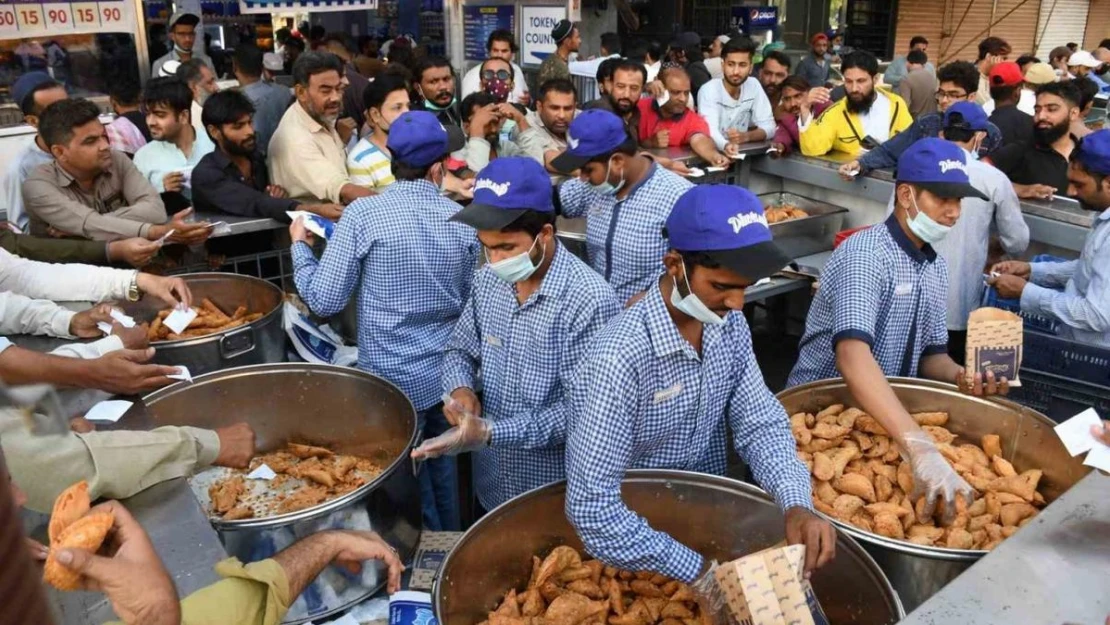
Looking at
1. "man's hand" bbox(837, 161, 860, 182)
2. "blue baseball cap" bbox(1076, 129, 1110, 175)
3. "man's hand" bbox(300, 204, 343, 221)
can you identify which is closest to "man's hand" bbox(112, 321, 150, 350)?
"man's hand" bbox(300, 204, 343, 221)

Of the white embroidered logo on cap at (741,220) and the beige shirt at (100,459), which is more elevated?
the white embroidered logo on cap at (741,220)

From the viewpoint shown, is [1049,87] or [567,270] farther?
[1049,87]

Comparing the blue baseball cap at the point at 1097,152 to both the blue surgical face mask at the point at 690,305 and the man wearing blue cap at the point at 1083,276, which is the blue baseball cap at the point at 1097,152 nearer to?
the man wearing blue cap at the point at 1083,276

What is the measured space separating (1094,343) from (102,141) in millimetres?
3951

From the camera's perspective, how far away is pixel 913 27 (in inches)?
620

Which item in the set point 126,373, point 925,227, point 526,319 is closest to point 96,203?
point 126,373

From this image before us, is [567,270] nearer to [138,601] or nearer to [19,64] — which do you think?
[138,601]

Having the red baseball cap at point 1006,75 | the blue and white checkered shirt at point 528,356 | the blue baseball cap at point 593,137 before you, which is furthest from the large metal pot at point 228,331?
the red baseball cap at point 1006,75

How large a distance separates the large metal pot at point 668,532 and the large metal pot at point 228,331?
154 cm

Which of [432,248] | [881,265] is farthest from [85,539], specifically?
[881,265]

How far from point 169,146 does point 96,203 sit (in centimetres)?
89

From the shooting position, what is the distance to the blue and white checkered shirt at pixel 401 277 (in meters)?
2.97

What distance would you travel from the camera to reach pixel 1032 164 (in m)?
4.80

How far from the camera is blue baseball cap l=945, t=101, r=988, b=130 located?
4172 millimetres
